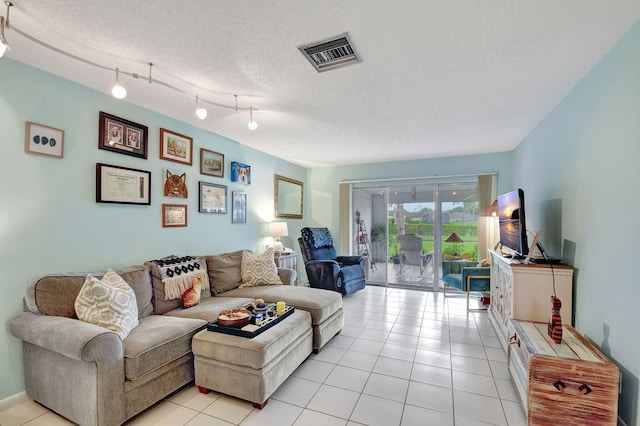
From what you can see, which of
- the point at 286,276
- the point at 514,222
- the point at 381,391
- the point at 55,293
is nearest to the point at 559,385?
the point at 381,391

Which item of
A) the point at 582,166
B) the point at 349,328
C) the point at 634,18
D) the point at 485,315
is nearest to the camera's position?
the point at 634,18

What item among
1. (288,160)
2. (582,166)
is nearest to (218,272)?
(288,160)

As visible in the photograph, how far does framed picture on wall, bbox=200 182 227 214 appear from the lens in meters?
3.63

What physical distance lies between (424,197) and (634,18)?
13.0ft

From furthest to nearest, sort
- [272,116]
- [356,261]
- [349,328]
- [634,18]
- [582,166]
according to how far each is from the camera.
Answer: [356,261] → [349,328] → [272,116] → [582,166] → [634,18]

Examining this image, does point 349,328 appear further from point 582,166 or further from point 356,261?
point 582,166

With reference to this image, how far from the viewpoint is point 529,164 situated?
3674 mm

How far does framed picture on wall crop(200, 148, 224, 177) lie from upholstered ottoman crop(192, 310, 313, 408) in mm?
2143

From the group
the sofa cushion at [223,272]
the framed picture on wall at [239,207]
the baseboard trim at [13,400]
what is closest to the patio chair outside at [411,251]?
the framed picture on wall at [239,207]

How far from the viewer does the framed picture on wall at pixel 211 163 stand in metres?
3.64

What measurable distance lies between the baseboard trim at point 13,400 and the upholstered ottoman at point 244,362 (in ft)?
3.96

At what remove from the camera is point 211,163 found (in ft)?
12.4

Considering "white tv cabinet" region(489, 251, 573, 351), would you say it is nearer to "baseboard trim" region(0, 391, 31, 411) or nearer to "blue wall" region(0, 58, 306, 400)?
"blue wall" region(0, 58, 306, 400)

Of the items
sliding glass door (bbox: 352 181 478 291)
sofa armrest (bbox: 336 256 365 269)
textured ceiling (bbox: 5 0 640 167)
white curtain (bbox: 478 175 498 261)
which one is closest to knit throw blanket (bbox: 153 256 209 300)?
textured ceiling (bbox: 5 0 640 167)
